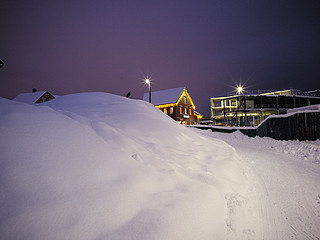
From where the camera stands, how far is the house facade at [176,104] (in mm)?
33281

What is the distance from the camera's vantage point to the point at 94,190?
2014mm

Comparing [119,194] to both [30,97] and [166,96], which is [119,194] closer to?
[166,96]

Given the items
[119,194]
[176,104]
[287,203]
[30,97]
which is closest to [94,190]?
[119,194]

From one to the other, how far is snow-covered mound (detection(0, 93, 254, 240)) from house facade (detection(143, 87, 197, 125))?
2976 cm

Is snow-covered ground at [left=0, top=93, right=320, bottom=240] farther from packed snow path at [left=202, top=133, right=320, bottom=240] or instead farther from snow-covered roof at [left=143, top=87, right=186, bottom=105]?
snow-covered roof at [left=143, top=87, right=186, bottom=105]

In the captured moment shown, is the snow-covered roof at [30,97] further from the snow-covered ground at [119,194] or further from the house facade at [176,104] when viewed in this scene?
the snow-covered ground at [119,194]

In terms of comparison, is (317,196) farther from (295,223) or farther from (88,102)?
(88,102)

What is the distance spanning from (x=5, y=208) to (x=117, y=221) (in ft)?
3.66

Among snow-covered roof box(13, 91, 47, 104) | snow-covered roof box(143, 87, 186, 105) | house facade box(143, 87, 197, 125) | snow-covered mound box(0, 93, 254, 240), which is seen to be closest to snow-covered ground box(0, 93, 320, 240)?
snow-covered mound box(0, 93, 254, 240)

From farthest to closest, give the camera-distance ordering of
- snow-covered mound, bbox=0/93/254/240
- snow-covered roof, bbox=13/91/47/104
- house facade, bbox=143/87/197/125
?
snow-covered roof, bbox=13/91/47/104 → house facade, bbox=143/87/197/125 → snow-covered mound, bbox=0/93/254/240

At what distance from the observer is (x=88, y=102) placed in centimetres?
672

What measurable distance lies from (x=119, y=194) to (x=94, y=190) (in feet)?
1.08

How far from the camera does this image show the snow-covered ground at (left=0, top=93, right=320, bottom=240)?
63.7 inches

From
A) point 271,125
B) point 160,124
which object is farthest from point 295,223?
point 271,125
